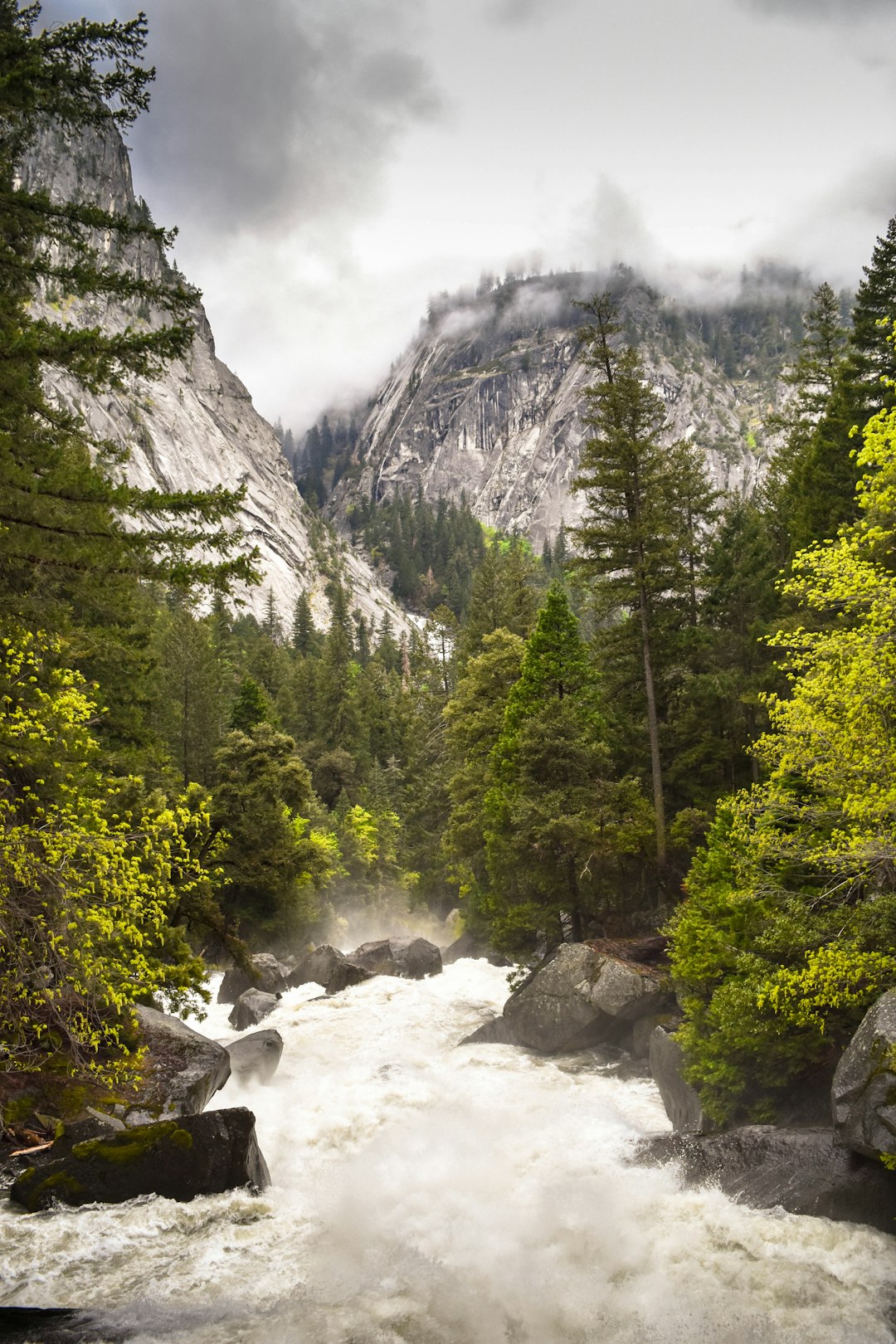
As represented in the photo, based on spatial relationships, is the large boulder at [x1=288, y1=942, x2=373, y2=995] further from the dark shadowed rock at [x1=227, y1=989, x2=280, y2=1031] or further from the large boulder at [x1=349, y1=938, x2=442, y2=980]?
the dark shadowed rock at [x1=227, y1=989, x2=280, y2=1031]

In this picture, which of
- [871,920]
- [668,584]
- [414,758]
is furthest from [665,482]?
[414,758]

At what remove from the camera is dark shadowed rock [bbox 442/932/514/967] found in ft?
108

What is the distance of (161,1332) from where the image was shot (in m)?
8.59

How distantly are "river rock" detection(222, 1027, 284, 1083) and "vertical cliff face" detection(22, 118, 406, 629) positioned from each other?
104442 mm

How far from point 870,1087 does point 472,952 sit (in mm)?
27437

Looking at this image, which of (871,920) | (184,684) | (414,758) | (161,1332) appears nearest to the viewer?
(161,1332)

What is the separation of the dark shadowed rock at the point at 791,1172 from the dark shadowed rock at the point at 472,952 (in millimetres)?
19482

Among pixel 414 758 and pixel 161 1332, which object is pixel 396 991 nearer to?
pixel 161 1332

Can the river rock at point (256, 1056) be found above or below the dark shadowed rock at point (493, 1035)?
above

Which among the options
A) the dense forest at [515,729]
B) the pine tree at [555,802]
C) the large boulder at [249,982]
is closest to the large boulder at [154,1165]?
the dense forest at [515,729]

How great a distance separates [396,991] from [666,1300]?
19838mm

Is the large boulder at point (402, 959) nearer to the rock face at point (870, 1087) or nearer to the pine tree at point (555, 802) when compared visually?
the pine tree at point (555, 802)

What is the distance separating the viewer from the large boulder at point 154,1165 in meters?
10.8

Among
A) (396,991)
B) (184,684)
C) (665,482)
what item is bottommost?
(396,991)
